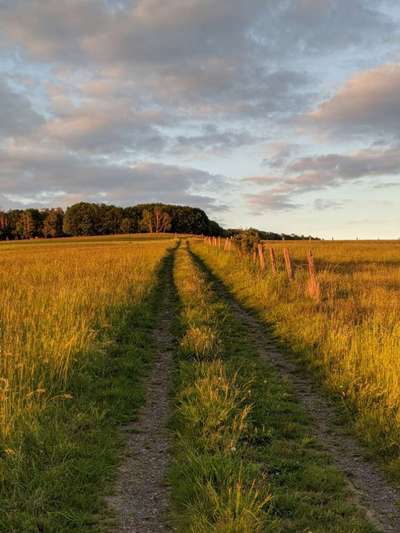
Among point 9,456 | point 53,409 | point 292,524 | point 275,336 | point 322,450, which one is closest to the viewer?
point 292,524

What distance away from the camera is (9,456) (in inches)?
203

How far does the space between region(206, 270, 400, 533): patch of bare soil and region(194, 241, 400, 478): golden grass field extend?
0.26m

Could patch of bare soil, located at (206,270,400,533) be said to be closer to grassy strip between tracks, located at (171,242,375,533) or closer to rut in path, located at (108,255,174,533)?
grassy strip between tracks, located at (171,242,375,533)

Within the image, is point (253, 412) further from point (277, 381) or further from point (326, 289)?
point (326, 289)

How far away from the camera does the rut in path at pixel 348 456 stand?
4570mm

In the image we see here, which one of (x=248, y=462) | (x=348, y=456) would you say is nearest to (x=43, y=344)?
(x=248, y=462)

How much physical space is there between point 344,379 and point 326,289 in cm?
883

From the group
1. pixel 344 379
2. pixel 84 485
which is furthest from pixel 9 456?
pixel 344 379

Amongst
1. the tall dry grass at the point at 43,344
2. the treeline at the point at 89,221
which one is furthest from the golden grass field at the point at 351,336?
the treeline at the point at 89,221

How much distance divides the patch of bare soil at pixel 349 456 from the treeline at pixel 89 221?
140m

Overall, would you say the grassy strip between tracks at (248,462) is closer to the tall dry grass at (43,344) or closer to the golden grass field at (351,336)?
the golden grass field at (351,336)

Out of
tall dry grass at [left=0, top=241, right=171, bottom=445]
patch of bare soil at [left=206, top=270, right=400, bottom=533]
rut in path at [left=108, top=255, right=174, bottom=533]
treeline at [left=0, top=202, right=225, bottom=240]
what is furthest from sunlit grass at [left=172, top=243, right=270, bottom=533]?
treeline at [left=0, top=202, right=225, bottom=240]

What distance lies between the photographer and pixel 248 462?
17.0ft

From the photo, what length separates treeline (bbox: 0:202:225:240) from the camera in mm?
142625
